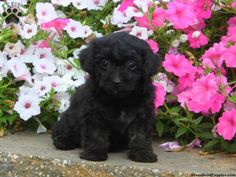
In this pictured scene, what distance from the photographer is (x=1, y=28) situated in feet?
17.6

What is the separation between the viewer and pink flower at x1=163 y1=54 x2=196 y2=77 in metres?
4.78

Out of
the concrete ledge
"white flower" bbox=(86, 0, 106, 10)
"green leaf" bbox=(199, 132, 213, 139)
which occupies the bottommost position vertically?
the concrete ledge

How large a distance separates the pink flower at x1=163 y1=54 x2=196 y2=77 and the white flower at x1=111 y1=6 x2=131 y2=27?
64 centimetres

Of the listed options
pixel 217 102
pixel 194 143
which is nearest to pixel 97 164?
pixel 194 143

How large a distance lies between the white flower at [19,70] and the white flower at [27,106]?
199mm

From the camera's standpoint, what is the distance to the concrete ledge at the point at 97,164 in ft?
13.4

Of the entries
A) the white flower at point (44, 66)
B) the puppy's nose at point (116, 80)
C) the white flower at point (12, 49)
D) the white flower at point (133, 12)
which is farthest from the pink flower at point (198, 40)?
the white flower at point (12, 49)

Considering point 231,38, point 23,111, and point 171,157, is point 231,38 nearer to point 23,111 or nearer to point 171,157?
point 171,157

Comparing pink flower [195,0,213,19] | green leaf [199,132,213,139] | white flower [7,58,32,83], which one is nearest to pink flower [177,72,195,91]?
green leaf [199,132,213,139]


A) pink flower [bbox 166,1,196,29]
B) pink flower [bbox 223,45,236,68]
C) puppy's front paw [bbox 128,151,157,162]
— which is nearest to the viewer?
puppy's front paw [bbox 128,151,157,162]

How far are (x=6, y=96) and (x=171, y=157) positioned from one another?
4.80 feet

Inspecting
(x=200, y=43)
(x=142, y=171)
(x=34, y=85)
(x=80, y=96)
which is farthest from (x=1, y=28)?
(x=142, y=171)

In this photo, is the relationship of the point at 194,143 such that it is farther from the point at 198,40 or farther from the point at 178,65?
the point at 198,40

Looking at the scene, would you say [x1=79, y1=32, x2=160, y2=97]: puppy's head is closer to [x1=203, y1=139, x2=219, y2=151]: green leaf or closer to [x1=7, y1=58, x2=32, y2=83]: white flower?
[x1=203, y1=139, x2=219, y2=151]: green leaf
